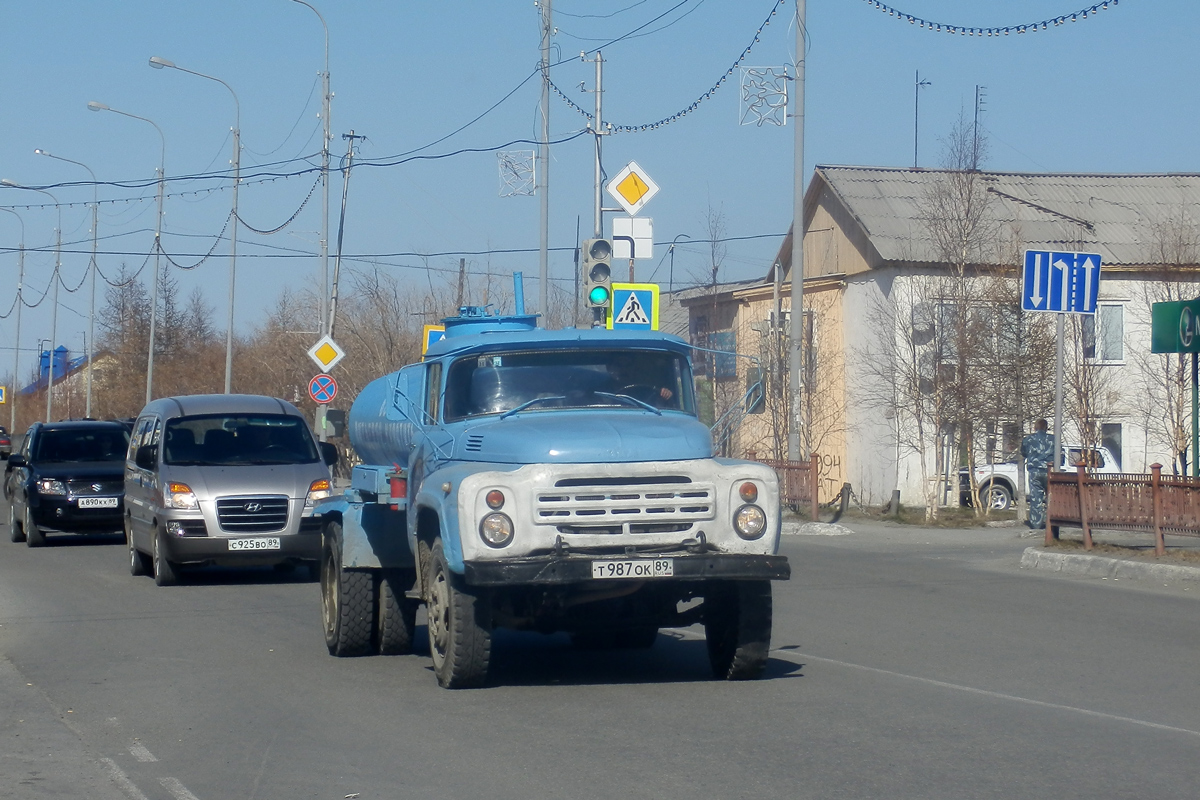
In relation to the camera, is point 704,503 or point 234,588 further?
point 234,588

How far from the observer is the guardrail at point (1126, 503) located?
14.9 meters

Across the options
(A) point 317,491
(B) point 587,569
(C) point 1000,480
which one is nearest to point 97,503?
(A) point 317,491

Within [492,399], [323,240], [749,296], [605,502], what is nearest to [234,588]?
[492,399]

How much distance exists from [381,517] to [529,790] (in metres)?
4.11

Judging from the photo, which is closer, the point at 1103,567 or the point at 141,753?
the point at 141,753

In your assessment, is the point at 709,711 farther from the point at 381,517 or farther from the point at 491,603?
the point at 381,517

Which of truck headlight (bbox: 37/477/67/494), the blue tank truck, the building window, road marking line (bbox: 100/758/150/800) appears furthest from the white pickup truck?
road marking line (bbox: 100/758/150/800)

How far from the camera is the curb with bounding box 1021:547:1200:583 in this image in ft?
46.8

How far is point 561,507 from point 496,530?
384 millimetres

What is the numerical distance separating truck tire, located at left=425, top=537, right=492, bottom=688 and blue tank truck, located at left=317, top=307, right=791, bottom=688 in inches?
0.4

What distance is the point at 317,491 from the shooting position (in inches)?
600

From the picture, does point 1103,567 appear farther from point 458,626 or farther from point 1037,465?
point 458,626

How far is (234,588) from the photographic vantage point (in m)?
14.8

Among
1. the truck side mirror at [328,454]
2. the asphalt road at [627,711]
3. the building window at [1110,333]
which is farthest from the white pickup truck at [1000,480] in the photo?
the truck side mirror at [328,454]
